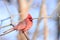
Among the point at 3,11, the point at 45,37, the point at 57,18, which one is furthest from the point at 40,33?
the point at 3,11

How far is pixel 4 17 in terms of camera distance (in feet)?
2.81

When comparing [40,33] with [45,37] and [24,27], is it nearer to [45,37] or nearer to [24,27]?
[45,37]

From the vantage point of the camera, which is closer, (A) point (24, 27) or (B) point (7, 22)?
(A) point (24, 27)

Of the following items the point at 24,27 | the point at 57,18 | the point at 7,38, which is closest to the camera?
the point at 24,27

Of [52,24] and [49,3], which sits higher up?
[49,3]

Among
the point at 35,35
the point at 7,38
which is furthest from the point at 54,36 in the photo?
the point at 7,38

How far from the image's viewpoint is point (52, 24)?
921 mm

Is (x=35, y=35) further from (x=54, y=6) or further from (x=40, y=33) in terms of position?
(x=54, y=6)

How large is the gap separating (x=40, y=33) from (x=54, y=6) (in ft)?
0.66

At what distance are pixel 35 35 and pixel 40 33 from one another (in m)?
0.08

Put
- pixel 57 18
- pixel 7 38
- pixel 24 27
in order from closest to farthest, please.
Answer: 1. pixel 24 27
2. pixel 7 38
3. pixel 57 18

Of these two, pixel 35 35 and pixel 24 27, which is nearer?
pixel 24 27

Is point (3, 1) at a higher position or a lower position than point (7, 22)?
higher

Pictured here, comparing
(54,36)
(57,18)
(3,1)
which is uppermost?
(3,1)
